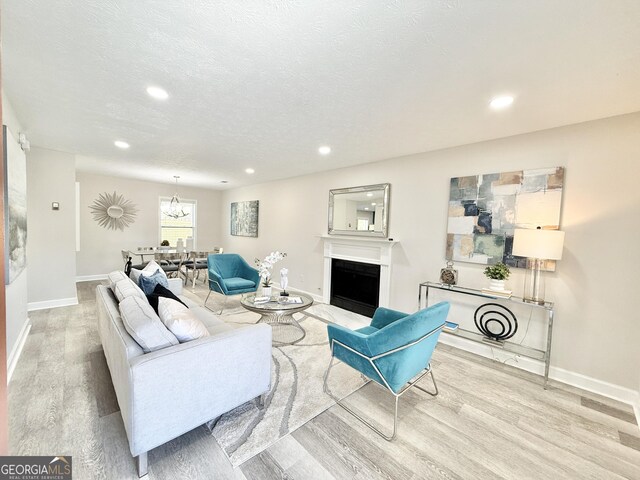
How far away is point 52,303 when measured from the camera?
13.9 feet

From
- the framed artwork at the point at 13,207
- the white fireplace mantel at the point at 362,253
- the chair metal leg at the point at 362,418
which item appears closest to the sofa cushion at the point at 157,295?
the framed artwork at the point at 13,207

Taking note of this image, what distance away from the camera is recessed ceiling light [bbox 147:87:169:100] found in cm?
222

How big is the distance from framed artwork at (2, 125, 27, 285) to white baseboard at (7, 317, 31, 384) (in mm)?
718

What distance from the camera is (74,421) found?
189 cm

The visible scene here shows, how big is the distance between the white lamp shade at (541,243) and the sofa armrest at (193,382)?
8.27ft

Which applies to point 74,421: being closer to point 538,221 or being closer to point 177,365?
point 177,365

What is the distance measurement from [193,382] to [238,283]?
2.70 meters

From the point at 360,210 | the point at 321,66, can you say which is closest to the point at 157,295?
the point at 321,66

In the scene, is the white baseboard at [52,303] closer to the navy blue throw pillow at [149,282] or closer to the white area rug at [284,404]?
the navy blue throw pillow at [149,282]

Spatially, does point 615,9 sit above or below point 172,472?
above

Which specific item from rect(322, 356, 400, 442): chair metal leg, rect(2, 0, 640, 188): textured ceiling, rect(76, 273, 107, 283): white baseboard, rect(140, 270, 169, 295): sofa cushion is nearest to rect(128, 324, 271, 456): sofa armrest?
rect(322, 356, 400, 442): chair metal leg

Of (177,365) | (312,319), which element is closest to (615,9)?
(177,365)

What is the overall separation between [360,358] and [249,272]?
3.13 m

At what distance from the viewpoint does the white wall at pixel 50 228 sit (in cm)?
403
